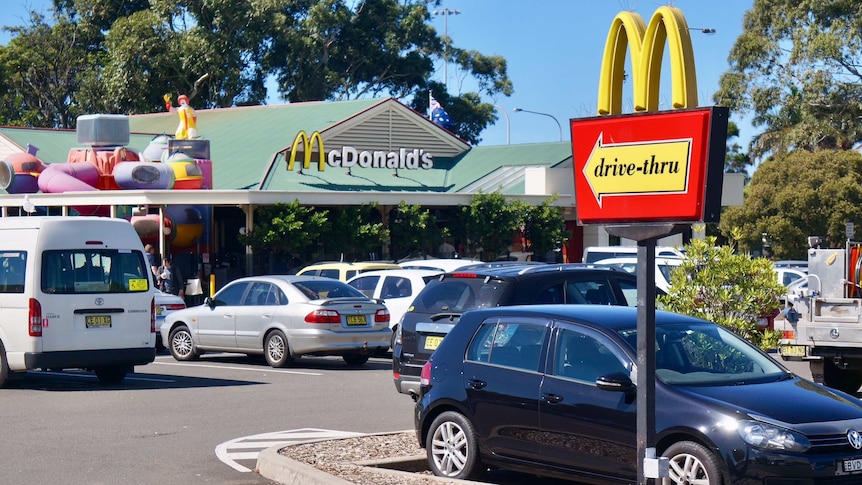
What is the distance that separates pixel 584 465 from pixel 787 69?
44.2m

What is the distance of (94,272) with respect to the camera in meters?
17.5

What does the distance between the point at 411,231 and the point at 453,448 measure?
25.6 m

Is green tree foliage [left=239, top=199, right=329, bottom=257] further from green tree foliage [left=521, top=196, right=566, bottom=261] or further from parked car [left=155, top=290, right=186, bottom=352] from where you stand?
parked car [left=155, top=290, right=186, bottom=352]

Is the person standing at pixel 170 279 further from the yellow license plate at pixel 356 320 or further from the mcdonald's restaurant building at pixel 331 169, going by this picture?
the yellow license plate at pixel 356 320

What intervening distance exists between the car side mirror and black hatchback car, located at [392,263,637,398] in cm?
466

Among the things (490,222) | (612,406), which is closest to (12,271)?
(612,406)

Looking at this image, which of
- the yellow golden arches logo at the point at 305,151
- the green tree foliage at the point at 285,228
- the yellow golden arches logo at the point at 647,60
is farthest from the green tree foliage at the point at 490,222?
the yellow golden arches logo at the point at 647,60

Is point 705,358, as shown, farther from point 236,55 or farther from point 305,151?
point 236,55

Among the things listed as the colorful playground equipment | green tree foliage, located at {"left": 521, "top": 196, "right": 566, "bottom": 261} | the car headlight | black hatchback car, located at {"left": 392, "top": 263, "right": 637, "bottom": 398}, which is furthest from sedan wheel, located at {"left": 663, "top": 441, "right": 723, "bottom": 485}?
green tree foliage, located at {"left": 521, "top": 196, "right": 566, "bottom": 261}

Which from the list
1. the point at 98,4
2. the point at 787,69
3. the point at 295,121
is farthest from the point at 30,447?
the point at 98,4

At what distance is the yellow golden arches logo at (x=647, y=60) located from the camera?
7.49 meters

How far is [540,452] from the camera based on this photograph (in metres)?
9.51

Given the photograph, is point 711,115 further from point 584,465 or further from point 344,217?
point 344,217

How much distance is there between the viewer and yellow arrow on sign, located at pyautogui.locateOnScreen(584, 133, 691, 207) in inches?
293
